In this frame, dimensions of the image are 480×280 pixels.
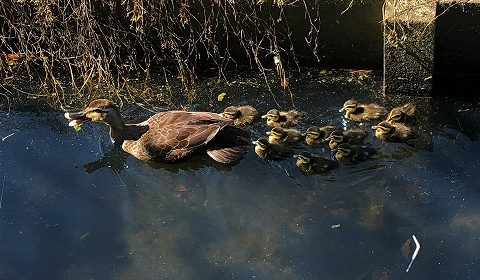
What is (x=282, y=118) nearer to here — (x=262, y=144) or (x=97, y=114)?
(x=262, y=144)

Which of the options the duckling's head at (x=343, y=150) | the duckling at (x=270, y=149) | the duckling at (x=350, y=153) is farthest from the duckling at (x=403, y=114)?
the duckling at (x=270, y=149)

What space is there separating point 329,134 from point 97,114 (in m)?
1.81

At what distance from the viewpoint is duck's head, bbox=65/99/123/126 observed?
5484 millimetres

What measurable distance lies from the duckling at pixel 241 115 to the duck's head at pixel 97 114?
88cm

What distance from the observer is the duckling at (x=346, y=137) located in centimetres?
521

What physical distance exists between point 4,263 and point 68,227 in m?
0.49

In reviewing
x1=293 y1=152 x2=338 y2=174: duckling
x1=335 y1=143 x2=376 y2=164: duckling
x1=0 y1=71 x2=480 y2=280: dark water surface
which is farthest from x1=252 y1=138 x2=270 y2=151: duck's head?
x1=335 y1=143 x2=376 y2=164: duckling

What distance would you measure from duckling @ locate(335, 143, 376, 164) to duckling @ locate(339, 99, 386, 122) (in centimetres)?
39

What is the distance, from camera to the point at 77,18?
5996mm

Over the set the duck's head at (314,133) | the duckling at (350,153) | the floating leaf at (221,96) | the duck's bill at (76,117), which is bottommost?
the duckling at (350,153)

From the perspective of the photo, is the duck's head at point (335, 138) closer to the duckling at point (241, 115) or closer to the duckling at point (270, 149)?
the duckling at point (270, 149)

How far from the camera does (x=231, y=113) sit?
5613 mm

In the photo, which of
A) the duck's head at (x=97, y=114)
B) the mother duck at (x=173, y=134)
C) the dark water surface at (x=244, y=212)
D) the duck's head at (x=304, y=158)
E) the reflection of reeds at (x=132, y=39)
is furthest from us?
the reflection of reeds at (x=132, y=39)

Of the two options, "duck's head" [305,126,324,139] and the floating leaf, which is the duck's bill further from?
"duck's head" [305,126,324,139]
